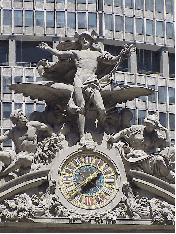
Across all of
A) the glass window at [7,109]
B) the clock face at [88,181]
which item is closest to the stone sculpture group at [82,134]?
the clock face at [88,181]

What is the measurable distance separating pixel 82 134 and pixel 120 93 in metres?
2.11

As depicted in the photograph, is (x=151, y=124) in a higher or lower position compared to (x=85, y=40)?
lower

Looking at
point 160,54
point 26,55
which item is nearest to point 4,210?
point 26,55

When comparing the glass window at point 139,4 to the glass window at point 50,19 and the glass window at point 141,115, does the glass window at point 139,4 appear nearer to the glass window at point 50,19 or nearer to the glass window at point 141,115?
the glass window at point 50,19

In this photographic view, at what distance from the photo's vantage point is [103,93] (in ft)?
128

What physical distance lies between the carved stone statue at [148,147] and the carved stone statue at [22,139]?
238 cm

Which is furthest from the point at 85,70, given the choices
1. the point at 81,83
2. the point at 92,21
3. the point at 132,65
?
the point at 92,21

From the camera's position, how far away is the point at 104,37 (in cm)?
5691

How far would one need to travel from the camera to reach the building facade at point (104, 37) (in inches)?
2190

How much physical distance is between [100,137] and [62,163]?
1706 millimetres

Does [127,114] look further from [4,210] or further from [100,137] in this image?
[4,210]

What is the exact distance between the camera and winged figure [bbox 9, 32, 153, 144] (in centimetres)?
3847

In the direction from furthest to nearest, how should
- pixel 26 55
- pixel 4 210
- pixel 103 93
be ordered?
pixel 26 55 < pixel 103 93 < pixel 4 210

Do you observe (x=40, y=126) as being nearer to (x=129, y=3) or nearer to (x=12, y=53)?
(x=12, y=53)
